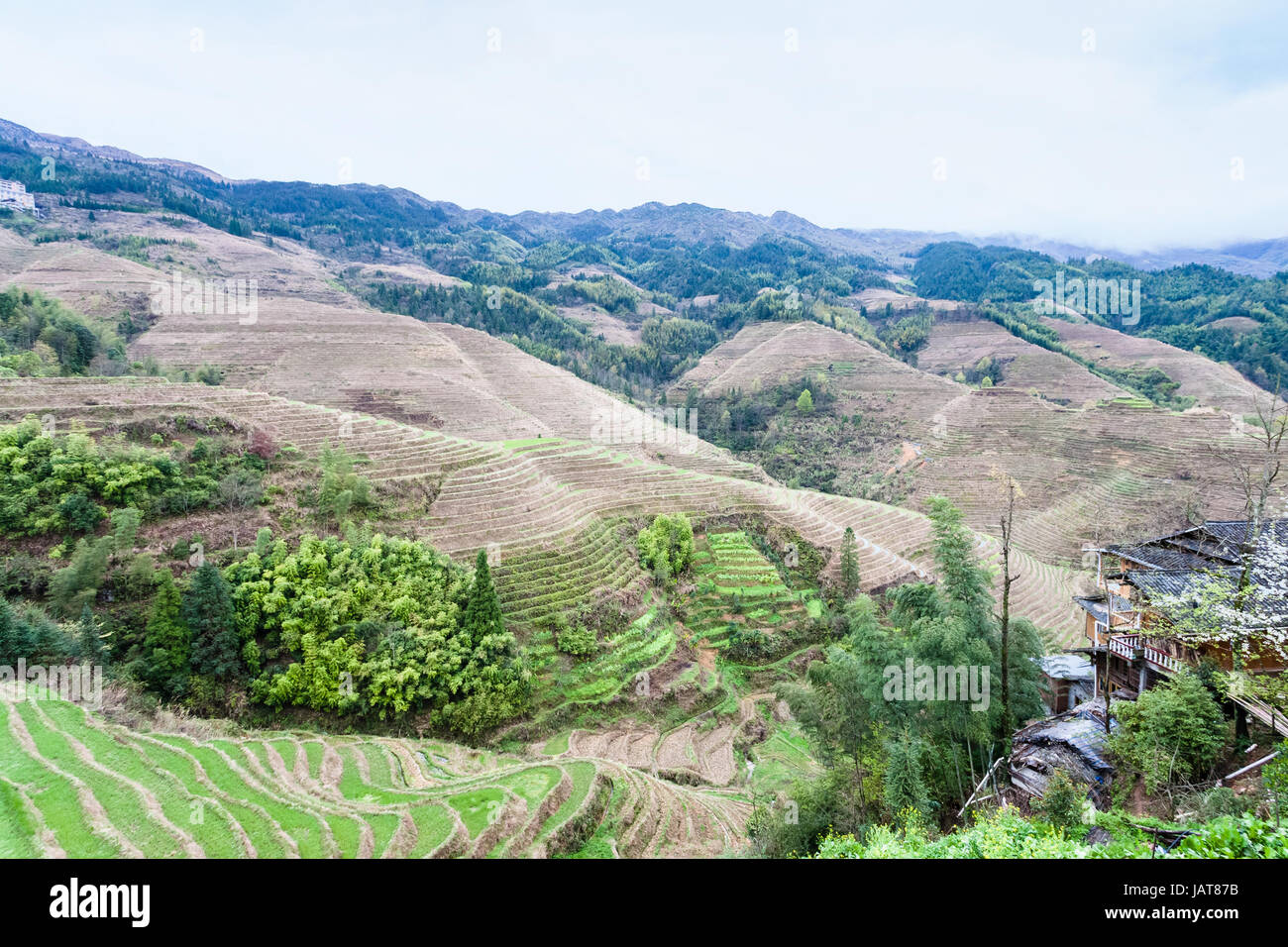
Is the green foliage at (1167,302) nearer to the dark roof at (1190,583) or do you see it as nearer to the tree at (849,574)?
the tree at (849,574)

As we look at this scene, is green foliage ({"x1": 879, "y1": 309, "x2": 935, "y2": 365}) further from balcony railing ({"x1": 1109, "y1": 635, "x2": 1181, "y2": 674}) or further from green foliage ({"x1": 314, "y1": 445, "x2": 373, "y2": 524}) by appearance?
green foliage ({"x1": 314, "y1": 445, "x2": 373, "y2": 524})

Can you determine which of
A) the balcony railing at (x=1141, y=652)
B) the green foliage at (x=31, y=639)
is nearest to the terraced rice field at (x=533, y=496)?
the green foliage at (x=31, y=639)

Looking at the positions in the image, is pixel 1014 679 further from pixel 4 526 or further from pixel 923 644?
pixel 4 526

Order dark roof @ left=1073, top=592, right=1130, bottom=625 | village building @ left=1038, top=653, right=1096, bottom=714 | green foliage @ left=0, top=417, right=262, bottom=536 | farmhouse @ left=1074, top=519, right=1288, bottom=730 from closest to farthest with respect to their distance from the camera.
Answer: farmhouse @ left=1074, top=519, right=1288, bottom=730 < dark roof @ left=1073, top=592, right=1130, bottom=625 < village building @ left=1038, top=653, right=1096, bottom=714 < green foliage @ left=0, top=417, right=262, bottom=536

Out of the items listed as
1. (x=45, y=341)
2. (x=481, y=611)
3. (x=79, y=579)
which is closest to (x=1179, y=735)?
(x=481, y=611)

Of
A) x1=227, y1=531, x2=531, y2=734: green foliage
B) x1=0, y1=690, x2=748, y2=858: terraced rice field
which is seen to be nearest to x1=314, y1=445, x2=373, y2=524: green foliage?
x1=227, y1=531, x2=531, y2=734: green foliage
